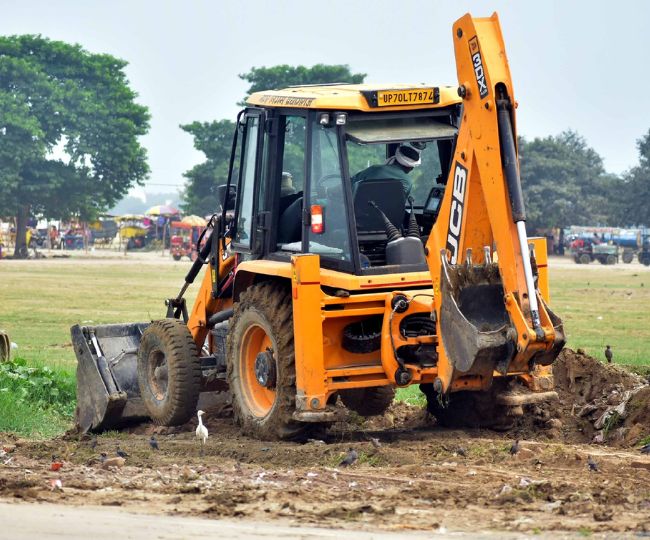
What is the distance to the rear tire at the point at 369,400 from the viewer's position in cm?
1204

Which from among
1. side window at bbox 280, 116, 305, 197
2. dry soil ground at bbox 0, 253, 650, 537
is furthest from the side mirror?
dry soil ground at bbox 0, 253, 650, 537

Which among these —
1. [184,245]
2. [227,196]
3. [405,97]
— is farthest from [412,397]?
[184,245]

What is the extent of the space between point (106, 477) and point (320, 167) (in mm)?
3224

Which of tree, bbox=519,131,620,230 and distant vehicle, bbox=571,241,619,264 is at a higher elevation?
tree, bbox=519,131,620,230

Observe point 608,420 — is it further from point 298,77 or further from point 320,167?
point 298,77

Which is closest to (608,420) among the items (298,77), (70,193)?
(70,193)

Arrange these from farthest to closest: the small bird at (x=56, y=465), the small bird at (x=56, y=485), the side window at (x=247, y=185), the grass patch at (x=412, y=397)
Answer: the grass patch at (x=412, y=397)
the side window at (x=247, y=185)
the small bird at (x=56, y=465)
the small bird at (x=56, y=485)

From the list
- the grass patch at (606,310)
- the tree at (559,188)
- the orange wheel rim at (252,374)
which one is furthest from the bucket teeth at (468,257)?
the tree at (559,188)

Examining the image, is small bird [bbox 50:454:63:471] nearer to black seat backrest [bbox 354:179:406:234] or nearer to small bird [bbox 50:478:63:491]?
small bird [bbox 50:478:63:491]

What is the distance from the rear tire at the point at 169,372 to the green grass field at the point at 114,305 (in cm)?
117

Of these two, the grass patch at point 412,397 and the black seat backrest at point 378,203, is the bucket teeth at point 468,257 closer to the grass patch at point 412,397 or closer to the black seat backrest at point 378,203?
the black seat backrest at point 378,203

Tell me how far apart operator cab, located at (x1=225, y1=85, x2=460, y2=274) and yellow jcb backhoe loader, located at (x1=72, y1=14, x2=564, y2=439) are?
1 centimetres

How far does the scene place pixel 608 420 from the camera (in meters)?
10.9

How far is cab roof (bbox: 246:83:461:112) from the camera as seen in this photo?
10.5m
